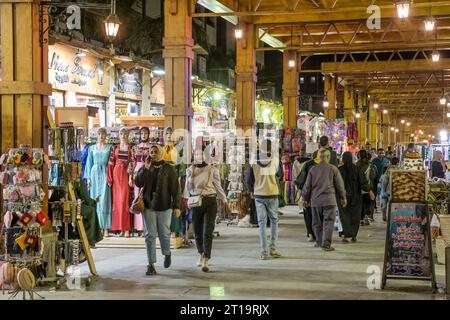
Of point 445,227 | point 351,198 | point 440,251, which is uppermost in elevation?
point 351,198

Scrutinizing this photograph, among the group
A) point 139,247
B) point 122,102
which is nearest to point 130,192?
point 139,247

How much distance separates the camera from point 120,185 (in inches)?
499

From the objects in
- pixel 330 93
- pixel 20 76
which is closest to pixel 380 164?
pixel 20 76

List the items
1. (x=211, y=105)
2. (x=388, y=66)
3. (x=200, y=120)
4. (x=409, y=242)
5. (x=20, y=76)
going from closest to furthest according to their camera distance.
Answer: (x=409, y=242) < (x=20, y=76) < (x=200, y=120) < (x=211, y=105) < (x=388, y=66)

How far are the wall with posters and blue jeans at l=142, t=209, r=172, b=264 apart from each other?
7798 mm

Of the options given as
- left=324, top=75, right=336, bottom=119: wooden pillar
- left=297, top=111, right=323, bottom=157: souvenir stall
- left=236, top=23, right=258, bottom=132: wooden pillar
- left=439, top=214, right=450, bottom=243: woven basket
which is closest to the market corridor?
left=439, top=214, right=450, bottom=243: woven basket

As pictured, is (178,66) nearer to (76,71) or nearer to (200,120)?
(76,71)

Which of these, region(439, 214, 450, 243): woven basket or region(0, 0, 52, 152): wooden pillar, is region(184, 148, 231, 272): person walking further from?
region(439, 214, 450, 243): woven basket

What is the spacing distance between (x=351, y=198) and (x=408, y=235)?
15.6 ft

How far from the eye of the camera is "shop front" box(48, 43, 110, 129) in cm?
1693

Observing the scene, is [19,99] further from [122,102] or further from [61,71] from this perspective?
[122,102]

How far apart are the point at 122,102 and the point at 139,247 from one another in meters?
10.1

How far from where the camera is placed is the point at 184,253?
12.1m

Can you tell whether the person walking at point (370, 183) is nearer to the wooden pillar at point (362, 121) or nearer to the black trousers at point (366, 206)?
the black trousers at point (366, 206)
